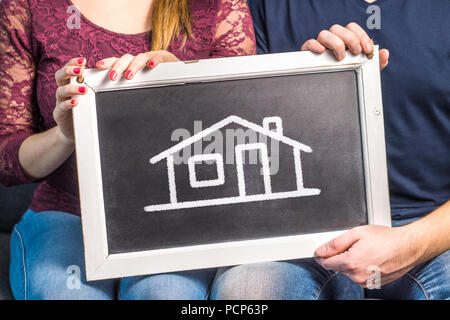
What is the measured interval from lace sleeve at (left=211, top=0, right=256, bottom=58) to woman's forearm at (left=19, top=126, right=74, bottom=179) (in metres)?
0.44

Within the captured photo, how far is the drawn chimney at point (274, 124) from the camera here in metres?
0.95

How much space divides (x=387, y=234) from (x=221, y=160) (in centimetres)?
35

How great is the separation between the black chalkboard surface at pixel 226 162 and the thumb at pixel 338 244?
32mm

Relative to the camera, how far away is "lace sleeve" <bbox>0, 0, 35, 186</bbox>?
115 cm

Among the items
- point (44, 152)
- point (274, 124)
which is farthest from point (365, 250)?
point (44, 152)

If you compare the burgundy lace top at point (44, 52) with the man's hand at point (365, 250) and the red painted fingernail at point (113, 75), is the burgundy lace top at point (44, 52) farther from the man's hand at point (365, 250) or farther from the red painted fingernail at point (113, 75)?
the man's hand at point (365, 250)

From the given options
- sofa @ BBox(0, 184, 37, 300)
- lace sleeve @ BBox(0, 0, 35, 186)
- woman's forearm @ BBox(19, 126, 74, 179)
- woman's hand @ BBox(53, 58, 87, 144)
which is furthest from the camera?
sofa @ BBox(0, 184, 37, 300)

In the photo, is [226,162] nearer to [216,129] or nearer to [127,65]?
[216,129]

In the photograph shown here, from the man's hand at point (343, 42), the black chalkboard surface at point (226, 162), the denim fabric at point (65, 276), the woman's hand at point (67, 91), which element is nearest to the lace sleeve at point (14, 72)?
the denim fabric at point (65, 276)

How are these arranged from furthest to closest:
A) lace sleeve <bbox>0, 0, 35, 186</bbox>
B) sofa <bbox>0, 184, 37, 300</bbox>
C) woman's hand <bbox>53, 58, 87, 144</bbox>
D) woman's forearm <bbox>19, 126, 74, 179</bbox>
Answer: sofa <bbox>0, 184, 37, 300</bbox> < lace sleeve <bbox>0, 0, 35, 186</bbox> < woman's forearm <bbox>19, 126, 74, 179</bbox> < woman's hand <bbox>53, 58, 87, 144</bbox>

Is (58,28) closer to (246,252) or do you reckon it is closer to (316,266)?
(246,252)

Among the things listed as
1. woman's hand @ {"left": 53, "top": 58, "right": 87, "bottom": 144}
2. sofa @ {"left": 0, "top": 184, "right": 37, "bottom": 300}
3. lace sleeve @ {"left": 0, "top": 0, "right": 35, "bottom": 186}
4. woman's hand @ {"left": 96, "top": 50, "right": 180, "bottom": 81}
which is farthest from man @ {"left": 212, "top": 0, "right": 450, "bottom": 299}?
sofa @ {"left": 0, "top": 184, "right": 37, "bottom": 300}

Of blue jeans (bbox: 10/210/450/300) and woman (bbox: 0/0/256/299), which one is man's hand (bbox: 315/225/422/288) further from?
woman (bbox: 0/0/256/299)

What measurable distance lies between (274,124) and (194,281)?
36cm
